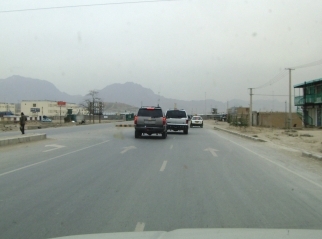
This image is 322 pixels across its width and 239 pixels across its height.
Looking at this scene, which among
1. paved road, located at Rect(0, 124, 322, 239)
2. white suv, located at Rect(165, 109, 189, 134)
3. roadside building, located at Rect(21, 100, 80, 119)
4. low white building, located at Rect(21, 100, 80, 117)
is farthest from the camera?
low white building, located at Rect(21, 100, 80, 117)

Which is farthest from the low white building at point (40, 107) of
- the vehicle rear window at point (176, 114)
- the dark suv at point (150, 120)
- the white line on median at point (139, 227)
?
the white line on median at point (139, 227)

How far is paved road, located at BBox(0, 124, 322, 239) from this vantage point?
638cm

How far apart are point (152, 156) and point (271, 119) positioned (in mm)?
54683

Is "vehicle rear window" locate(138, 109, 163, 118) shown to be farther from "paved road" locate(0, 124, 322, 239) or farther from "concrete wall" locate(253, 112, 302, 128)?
"concrete wall" locate(253, 112, 302, 128)

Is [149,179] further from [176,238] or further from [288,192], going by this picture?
[176,238]

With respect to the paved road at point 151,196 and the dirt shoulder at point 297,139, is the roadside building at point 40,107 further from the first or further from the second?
the paved road at point 151,196

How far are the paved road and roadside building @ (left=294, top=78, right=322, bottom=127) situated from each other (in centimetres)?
4707

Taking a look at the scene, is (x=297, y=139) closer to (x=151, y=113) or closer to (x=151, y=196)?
(x=151, y=113)

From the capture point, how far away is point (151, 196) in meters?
8.49

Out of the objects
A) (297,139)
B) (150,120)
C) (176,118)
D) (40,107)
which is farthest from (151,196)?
(40,107)

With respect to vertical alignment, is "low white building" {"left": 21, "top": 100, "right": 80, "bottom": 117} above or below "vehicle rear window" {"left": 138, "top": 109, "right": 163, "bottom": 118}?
above

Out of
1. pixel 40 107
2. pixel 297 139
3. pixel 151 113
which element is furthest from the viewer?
pixel 40 107

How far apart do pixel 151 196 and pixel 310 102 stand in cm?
5495

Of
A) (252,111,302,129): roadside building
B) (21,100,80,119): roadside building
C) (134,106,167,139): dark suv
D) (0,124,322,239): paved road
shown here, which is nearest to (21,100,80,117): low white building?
(21,100,80,119): roadside building
